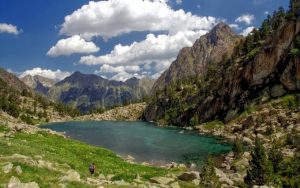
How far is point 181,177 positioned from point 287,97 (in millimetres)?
108931

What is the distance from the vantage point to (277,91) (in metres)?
153

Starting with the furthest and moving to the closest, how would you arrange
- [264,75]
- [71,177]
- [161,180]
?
[264,75] → [161,180] → [71,177]

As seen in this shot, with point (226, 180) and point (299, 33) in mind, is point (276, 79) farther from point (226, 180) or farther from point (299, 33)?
point (226, 180)

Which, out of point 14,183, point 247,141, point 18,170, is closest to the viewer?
point 14,183

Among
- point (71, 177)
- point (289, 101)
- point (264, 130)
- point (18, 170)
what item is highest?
point (289, 101)

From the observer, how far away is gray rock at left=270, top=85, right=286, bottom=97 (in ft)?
493

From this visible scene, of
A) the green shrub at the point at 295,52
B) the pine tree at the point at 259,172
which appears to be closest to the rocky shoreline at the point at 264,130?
the pine tree at the point at 259,172

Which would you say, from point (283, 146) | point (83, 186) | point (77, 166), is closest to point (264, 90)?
point (283, 146)

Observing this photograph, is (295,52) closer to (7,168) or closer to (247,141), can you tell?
(247,141)

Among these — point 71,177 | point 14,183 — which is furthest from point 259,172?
point 14,183

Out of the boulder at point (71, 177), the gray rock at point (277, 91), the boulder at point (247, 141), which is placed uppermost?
the gray rock at point (277, 91)

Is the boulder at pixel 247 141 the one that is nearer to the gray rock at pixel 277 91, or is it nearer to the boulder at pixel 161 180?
the gray rock at pixel 277 91

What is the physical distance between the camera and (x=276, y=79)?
160000mm

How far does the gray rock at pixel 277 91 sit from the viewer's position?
493ft
